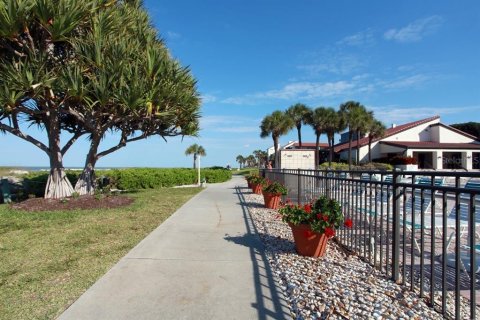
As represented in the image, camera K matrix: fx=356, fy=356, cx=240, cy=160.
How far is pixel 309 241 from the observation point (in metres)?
5.05

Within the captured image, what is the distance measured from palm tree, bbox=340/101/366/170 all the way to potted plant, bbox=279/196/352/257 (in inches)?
1490

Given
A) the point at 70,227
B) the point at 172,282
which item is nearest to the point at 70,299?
the point at 172,282

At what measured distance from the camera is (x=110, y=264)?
4.81m

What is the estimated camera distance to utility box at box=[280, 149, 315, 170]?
2198cm

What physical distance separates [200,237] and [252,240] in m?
0.98

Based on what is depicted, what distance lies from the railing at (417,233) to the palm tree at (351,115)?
120ft

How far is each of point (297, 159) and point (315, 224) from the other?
17251mm

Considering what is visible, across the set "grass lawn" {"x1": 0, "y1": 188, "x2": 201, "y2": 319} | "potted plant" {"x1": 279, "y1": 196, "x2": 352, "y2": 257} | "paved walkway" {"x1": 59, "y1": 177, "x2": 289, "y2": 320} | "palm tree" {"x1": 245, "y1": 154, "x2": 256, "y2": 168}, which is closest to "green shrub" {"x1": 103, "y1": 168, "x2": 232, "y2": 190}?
"grass lawn" {"x1": 0, "y1": 188, "x2": 201, "y2": 319}

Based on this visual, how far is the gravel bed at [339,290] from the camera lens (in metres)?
3.22

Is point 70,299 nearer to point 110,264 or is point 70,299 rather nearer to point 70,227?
point 110,264

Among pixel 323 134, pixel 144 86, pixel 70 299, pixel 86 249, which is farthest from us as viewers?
pixel 323 134

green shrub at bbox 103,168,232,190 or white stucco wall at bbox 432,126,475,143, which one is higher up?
white stucco wall at bbox 432,126,475,143

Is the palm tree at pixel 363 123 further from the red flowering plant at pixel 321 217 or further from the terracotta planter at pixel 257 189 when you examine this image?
the red flowering plant at pixel 321 217

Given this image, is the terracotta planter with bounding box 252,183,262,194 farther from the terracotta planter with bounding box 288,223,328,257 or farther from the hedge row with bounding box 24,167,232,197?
the terracotta planter with bounding box 288,223,328,257
